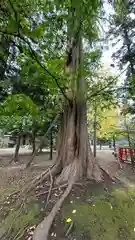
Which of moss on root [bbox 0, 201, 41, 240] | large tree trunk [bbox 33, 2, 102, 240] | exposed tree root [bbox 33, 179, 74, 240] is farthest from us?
large tree trunk [bbox 33, 2, 102, 240]

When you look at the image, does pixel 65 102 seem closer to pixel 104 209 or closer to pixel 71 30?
pixel 71 30

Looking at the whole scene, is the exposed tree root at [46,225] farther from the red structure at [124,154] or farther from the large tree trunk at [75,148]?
the red structure at [124,154]

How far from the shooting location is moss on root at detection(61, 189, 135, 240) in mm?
2952

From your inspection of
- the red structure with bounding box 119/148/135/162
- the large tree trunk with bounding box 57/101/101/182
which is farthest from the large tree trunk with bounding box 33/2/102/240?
the red structure with bounding box 119/148/135/162

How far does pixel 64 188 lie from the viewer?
431 cm

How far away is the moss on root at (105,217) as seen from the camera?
9.68 ft

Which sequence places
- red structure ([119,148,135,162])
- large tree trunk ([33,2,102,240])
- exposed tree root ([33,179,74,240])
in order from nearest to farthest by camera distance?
exposed tree root ([33,179,74,240]) → large tree trunk ([33,2,102,240]) → red structure ([119,148,135,162])

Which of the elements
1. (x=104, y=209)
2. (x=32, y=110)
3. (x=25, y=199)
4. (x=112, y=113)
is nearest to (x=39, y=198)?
(x=25, y=199)

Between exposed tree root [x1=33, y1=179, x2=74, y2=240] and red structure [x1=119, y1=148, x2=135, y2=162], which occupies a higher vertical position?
red structure [x1=119, y1=148, x2=135, y2=162]

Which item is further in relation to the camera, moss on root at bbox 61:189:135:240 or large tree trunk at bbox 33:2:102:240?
large tree trunk at bbox 33:2:102:240

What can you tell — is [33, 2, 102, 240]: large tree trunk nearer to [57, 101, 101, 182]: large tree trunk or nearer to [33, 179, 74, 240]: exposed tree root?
[57, 101, 101, 182]: large tree trunk

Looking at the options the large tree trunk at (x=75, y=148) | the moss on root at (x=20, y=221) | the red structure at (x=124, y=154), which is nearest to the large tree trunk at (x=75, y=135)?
the large tree trunk at (x=75, y=148)

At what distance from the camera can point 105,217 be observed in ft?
11.1

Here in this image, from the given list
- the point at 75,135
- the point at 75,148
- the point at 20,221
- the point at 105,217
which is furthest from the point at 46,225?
the point at 75,135
